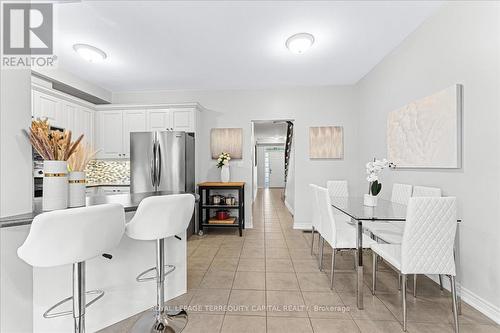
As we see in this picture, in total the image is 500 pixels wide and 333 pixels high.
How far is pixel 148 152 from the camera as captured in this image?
3.97m

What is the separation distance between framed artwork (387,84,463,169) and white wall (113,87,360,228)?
4.69 ft

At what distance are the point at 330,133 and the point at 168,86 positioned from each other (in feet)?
10.9

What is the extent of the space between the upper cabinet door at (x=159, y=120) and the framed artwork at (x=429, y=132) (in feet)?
12.1

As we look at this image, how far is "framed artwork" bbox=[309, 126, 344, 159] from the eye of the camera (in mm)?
4602

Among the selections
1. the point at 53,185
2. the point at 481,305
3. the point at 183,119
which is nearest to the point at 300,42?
the point at 183,119

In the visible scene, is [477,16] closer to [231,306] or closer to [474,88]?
[474,88]

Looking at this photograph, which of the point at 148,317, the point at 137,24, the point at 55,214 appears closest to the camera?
the point at 55,214

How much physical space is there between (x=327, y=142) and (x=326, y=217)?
247 centimetres

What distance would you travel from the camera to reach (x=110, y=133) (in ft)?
14.5

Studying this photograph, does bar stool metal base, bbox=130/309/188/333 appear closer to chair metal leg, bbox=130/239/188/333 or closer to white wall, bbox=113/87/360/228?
chair metal leg, bbox=130/239/188/333

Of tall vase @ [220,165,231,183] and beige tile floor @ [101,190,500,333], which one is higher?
tall vase @ [220,165,231,183]

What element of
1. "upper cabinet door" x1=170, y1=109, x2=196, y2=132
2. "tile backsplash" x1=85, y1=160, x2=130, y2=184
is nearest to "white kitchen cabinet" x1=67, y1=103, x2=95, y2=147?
"tile backsplash" x1=85, y1=160, x2=130, y2=184

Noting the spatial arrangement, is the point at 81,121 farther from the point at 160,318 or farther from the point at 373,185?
the point at 373,185

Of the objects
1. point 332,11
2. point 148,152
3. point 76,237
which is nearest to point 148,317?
point 76,237
